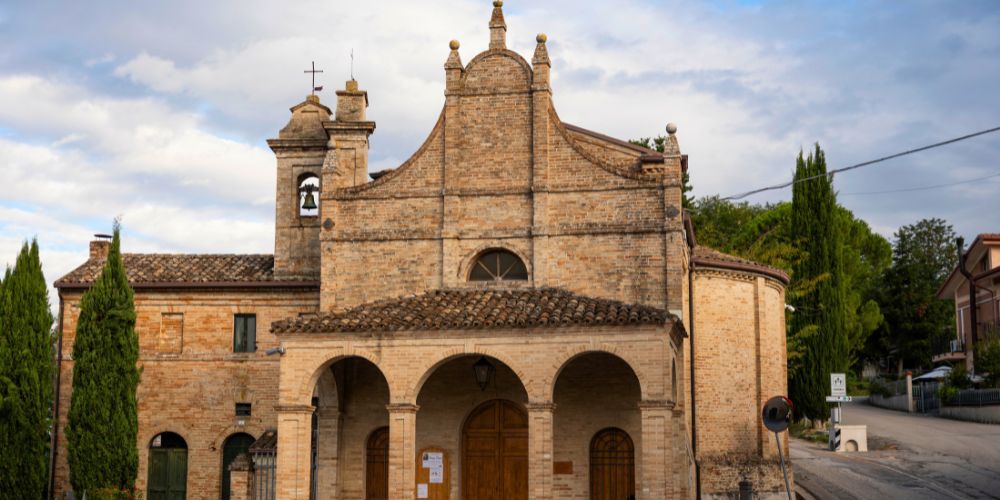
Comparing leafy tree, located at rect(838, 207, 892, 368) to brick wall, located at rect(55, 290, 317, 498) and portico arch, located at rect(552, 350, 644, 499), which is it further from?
brick wall, located at rect(55, 290, 317, 498)

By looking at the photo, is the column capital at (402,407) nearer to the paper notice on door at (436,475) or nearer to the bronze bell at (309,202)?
the paper notice on door at (436,475)

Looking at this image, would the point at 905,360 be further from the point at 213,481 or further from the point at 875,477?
the point at 213,481

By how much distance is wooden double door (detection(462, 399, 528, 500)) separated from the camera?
2403 centimetres

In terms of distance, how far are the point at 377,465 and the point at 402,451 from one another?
3.62m

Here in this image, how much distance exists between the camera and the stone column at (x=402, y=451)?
21.3 m

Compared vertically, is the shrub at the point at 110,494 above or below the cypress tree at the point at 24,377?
below

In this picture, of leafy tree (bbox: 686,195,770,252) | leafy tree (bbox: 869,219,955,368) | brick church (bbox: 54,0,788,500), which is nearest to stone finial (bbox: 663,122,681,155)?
brick church (bbox: 54,0,788,500)

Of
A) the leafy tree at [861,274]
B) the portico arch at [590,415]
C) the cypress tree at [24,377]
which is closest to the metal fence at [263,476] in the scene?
the cypress tree at [24,377]

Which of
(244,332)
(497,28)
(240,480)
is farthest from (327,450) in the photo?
(497,28)

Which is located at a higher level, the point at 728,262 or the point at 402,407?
the point at 728,262

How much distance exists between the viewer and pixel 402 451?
21.6 meters

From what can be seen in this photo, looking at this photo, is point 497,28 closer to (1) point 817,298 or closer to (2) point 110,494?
(2) point 110,494

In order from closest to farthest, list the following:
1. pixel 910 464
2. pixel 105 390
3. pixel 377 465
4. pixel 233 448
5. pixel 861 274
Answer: pixel 105 390 → pixel 377 465 → pixel 233 448 → pixel 910 464 → pixel 861 274

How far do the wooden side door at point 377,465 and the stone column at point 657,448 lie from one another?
685 cm
